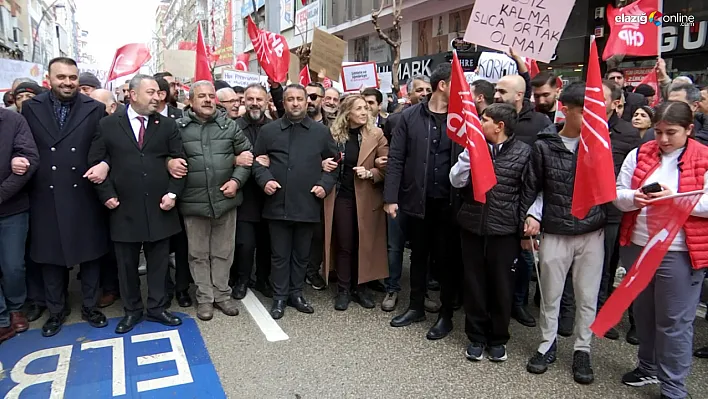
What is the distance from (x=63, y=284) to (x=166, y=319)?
37.9 inches

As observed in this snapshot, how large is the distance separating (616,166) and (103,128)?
4114 mm

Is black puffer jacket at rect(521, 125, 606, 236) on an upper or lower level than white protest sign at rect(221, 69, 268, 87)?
lower

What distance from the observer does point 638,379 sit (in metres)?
3.43

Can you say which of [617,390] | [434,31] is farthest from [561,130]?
[434,31]

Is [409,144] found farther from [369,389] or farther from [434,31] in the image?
[434,31]

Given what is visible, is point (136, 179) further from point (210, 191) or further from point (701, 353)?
point (701, 353)

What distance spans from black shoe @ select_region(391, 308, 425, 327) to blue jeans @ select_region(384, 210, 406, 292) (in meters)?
0.47

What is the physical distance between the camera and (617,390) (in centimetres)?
339

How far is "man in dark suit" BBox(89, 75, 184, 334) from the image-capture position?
410cm

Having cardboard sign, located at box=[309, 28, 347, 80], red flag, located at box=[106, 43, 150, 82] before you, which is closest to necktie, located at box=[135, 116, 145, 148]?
cardboard sign, located at box=[309, 28, 347, 80]

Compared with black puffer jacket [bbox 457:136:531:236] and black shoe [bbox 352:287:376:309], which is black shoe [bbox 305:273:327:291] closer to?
black shoe [bbox 352:287:376:309]

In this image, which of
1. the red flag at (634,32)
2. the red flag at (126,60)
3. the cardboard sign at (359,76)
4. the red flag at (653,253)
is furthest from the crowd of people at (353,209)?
the cardboard sign at (359,76)

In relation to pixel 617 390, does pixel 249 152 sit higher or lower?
higher

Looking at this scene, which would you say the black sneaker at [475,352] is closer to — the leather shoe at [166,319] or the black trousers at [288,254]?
the black trousers at [288,254]
